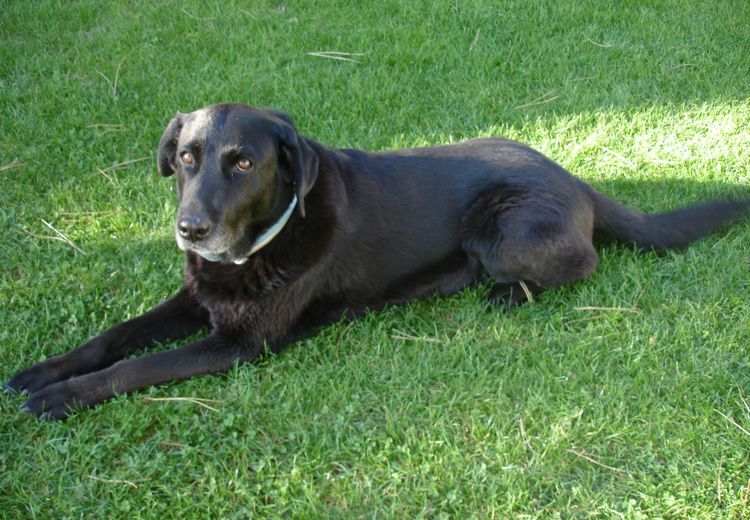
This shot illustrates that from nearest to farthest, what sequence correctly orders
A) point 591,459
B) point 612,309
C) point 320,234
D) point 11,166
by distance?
point 591,459 < point 320,234 < point 612,309 < point 11,166

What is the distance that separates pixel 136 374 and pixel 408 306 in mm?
1237

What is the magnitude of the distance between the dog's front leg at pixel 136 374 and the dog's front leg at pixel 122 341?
0.13 metres

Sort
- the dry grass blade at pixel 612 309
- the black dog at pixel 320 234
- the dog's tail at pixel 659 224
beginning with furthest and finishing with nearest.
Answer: the dog's tail at pixel 659 224 → the dry grass blade at pixel 612 309 → the black dog at pixel 320 234

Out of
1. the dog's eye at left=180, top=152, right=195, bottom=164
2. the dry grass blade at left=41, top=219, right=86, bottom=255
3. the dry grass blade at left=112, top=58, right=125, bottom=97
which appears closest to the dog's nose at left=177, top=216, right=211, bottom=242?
the dog's eye at left=180, top=152, right=195, bottom=164

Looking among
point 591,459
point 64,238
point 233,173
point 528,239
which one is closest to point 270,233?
point 233,173

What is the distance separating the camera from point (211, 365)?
294 centimetres

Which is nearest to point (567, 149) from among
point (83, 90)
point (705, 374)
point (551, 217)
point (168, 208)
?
point (551, 217)

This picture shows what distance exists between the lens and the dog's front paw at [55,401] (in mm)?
2695

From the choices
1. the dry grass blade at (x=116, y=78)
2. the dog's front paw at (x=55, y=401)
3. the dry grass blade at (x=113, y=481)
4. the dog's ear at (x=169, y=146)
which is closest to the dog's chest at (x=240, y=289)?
the dog's ear at (x=169, y=146)

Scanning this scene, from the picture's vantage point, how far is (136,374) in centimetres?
282

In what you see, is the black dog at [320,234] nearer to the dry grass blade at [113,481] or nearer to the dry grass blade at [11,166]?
the dry grass blade at [113,481]

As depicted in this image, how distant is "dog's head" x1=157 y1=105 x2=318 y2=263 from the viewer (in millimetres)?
2758

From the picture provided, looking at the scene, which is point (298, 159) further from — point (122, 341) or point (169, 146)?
point (122, 341)

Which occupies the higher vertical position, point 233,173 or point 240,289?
point 233,173
